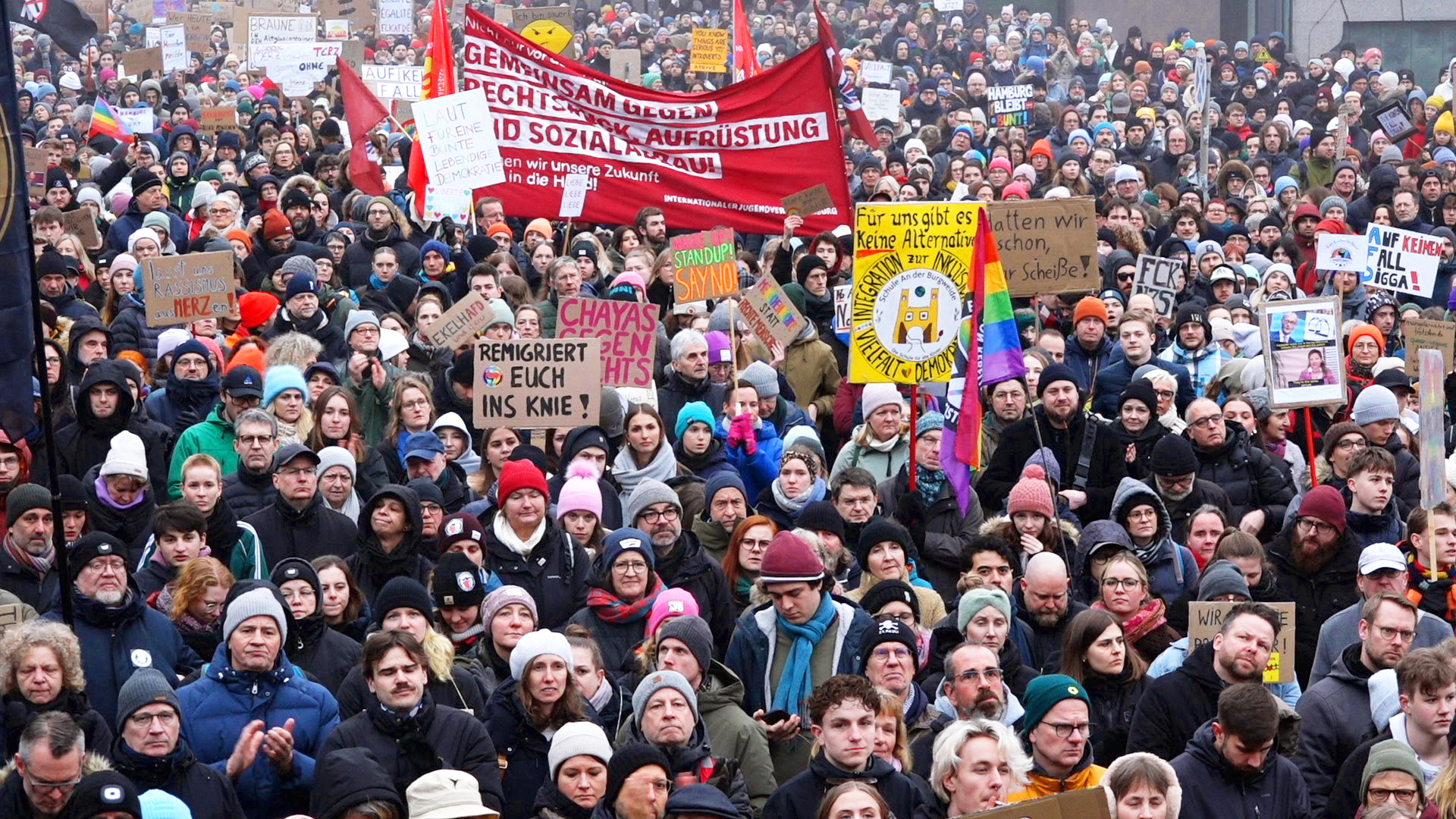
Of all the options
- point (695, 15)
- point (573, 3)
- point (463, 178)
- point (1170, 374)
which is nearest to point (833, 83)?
point (463, 178)

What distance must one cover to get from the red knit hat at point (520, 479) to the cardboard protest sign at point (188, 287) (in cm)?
349

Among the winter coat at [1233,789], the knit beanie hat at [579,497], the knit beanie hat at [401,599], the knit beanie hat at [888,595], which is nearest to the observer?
the winter coat at [1233,789]

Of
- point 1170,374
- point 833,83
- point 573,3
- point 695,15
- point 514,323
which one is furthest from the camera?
point 573,3

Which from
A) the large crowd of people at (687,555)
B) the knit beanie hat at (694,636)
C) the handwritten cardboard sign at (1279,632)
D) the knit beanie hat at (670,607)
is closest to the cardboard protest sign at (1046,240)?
the large crowd of people at (687,555)

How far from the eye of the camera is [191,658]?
7.08 metres

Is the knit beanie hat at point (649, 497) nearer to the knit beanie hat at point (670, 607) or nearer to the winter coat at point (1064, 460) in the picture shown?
the knit beanie hat at point (670, 607)

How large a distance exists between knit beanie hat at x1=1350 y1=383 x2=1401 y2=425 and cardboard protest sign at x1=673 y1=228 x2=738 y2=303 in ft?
11.7

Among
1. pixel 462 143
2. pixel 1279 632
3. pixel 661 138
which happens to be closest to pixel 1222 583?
pixel 1279 632

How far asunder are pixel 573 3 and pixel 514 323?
88.2 feet

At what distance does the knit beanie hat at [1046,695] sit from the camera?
19.8ft

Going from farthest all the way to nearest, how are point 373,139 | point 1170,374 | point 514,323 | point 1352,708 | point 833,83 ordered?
point 373,139 < point 833,83 < point 514,323 < point 1170,374 < point 1352,708

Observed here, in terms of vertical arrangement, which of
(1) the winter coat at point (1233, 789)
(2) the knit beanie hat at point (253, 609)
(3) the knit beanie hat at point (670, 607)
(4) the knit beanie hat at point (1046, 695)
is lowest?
(1) the winter coat at point (1233, 789)

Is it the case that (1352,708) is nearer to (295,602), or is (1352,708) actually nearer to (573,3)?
(295,602)

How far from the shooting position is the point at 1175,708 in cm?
664
